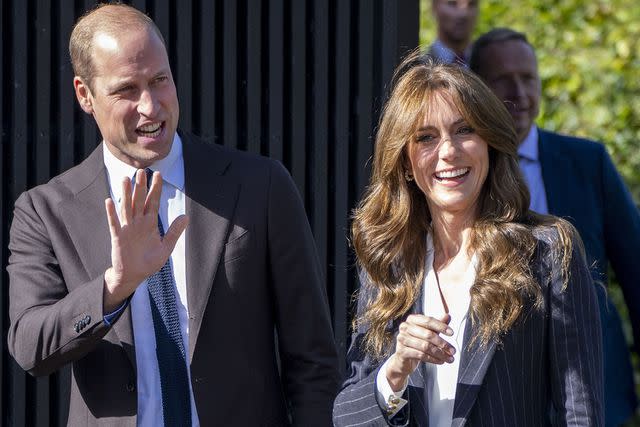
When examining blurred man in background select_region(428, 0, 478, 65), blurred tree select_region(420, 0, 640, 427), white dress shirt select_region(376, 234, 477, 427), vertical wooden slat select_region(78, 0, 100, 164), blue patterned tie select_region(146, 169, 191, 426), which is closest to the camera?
white dress shirt select_region(376, 234, 477, 427)

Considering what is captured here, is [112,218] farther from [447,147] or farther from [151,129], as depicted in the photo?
[447,147]

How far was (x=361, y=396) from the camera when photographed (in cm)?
348

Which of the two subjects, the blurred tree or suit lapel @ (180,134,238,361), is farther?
the blurred tree

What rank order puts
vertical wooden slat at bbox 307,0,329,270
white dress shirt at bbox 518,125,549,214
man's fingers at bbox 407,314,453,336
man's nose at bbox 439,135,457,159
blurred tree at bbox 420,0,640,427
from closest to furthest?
man's fingers at bbox 407,314,453,336, man's nose at bbox 439,135,457,159, vertical wooden slat at bbox 307,0,329,270, white dress shirt at bbox 518,125,549,214, blurred tree at bbox 420,0,640,427

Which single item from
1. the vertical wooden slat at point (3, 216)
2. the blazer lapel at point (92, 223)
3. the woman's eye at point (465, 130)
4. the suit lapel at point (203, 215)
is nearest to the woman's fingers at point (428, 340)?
the woman's eye at point (465, 130)

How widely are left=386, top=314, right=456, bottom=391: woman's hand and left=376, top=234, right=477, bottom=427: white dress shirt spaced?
0.38 feet

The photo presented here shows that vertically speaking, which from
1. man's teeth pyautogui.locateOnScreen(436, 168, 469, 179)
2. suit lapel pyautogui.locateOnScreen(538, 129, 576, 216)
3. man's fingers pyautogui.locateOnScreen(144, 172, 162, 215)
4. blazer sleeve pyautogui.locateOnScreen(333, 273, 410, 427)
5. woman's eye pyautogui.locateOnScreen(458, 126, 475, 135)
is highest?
woman's eye pyautogui.locateOnScreen(458, 126, 475, 135)

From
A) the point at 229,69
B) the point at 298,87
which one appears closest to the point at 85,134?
the point at 229,69

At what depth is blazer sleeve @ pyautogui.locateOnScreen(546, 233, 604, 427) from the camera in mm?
3283

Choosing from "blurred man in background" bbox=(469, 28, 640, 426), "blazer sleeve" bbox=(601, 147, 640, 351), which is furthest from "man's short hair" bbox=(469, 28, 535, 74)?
"blazer sleeve" bbox=(601, 147, 640, 351)

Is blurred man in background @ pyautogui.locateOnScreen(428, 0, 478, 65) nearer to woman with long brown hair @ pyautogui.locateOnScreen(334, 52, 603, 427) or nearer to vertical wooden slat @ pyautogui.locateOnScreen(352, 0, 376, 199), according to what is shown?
vertical wooden slat @ pyautogui.locateOnScreen(352, 0, 376, 199)

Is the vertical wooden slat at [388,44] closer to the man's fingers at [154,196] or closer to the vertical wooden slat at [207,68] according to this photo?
the vertical wooden slat at [207,68]

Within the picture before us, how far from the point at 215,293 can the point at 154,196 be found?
40 centimetres

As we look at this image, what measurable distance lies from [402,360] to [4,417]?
1757 millimetres
